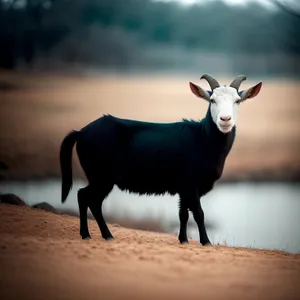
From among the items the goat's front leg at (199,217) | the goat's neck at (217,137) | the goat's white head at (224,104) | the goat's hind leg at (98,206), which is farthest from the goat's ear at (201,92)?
the goat's hind leg at (98,206)

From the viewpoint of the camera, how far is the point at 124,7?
9477mm

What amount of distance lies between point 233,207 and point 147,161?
10.7 ft

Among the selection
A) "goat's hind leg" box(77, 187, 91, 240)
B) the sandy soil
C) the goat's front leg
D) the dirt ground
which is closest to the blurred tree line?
the dirt ground

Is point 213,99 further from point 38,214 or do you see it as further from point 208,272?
point 38,214

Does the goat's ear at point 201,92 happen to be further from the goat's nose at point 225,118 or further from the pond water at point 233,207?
the pond water at point 233,207

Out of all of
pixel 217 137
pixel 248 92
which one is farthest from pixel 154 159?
pixel 248 92

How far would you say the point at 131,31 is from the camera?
959 cm

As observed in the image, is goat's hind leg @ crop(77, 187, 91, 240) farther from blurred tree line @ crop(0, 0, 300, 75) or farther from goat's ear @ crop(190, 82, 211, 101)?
blurred tree line @ crop(0, 0, 300, 75)

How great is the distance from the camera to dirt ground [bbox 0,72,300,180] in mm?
9391

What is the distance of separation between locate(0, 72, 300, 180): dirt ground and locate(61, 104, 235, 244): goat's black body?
2.65 metres

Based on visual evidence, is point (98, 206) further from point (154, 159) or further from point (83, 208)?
point (154, 159)

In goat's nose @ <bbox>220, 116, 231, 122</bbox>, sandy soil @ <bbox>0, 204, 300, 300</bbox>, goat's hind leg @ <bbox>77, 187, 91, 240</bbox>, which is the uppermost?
goat's nose @ <bbox>220, 116, 231, 122</bbox>

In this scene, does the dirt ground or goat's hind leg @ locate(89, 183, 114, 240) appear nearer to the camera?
goat's hind leg @ locate(89, 183, 114, 240)

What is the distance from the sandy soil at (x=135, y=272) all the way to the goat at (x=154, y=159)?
0.67 meters
